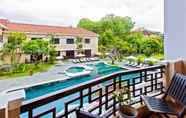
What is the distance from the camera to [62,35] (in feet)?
34.0

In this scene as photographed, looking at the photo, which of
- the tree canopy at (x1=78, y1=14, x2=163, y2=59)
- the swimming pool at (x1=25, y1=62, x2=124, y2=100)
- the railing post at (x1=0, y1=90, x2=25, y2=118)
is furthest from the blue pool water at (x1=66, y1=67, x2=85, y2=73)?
the railing post at (x1=0, y1=90, x2=25, y2=118)

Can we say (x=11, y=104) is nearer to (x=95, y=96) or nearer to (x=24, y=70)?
(x=95, y=96)

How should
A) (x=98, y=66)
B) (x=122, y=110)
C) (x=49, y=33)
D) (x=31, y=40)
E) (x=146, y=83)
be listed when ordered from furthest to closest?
(x=98, y=66), (x=49, y=33), (x=31, y=40), (x=146, y=83), (x=122, y=110)

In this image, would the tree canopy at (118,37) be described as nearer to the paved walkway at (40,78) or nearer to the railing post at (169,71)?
the paved walkway at (40,78)

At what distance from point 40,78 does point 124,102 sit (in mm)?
5644

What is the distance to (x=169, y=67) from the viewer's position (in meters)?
2.63

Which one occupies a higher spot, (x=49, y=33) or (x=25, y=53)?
(x=49, y=33)

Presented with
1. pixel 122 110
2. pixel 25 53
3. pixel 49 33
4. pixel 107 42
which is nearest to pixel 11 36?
pixel 25 53

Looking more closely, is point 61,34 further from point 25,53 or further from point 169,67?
point 169,67

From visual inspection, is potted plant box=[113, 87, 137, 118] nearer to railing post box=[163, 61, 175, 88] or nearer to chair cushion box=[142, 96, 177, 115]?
chair cushion box=[142, 96, 177, 115]

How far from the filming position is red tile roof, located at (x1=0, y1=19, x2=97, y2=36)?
7688 millimetres

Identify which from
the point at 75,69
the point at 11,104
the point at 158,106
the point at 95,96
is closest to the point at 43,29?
the point at 75,69

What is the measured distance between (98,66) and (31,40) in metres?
3.79

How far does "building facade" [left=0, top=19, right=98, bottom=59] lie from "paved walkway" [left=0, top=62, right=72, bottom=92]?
612 mm
